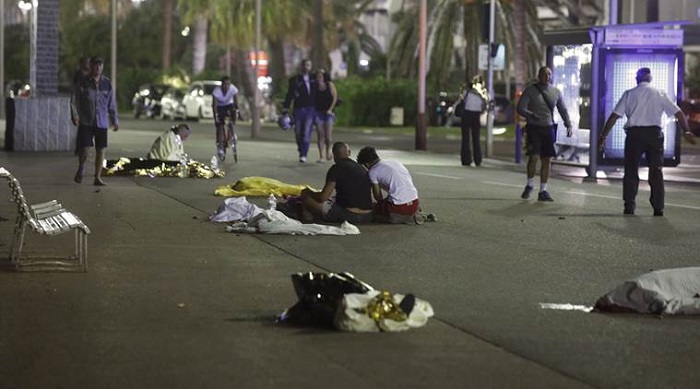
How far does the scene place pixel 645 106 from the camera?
18125mm

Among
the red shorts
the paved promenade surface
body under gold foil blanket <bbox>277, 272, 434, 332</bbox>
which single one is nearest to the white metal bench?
the paved promenade surface

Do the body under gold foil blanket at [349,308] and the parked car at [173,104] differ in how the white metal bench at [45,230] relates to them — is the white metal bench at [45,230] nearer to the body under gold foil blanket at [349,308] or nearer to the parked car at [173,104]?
the body under gold foil blanket at [349,308]

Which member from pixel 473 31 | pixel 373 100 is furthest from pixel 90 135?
pixel 373 100

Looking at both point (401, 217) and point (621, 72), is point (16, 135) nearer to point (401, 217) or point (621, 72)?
point (621, 72)

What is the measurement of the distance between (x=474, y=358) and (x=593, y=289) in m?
3.23

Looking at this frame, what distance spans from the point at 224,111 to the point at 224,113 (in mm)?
43

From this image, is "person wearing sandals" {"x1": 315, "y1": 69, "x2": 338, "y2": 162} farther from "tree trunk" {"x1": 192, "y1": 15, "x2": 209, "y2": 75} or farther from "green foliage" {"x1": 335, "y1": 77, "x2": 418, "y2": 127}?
"tree trunk" {"x1": 192, "y1": 15, "x2": 209, "y2": 75}

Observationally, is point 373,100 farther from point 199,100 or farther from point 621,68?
point 621,68

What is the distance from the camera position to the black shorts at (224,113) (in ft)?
94.6

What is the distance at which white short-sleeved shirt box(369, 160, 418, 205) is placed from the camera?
1603 cm

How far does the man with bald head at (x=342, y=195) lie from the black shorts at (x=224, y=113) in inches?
507

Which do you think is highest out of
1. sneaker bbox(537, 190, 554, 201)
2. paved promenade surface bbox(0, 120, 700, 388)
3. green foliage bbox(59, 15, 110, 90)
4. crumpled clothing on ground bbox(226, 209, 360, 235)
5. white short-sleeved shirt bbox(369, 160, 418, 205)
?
green foliage bbox(59, 15, 110, 90)

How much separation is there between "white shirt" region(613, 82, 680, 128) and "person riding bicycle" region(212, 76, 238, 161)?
11.9 meters

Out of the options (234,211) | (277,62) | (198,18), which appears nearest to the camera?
(234,211)
